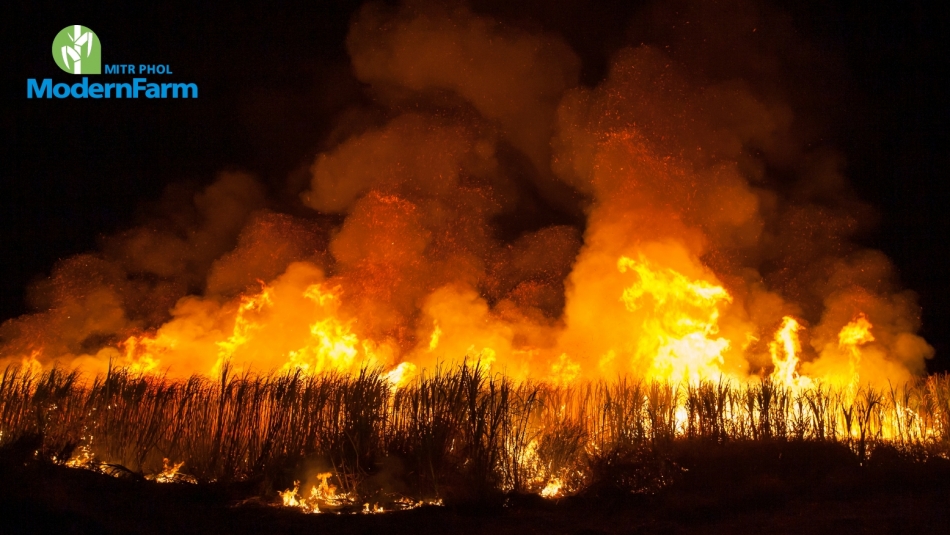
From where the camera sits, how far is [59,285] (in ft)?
59.0

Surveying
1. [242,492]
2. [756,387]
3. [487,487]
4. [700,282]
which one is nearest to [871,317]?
[700,282]

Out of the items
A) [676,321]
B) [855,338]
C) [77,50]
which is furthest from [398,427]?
[77,50]

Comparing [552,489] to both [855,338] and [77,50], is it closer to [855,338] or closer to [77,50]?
[855,338]

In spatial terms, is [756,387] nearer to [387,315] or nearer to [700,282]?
[700,282]

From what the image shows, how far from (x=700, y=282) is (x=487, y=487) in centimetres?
787

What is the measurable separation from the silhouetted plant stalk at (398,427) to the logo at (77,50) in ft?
35.4

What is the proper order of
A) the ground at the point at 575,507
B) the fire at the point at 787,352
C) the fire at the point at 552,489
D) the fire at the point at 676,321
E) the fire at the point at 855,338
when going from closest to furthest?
the ground at the point at 575,507, the fire at the point at 552,489, the fire at the point at 676,321, the fire at the point at 787,352, the fire at the point at 855,338

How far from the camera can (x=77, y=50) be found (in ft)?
55.3

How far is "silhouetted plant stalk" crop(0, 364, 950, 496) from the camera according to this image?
Result: 287 inches

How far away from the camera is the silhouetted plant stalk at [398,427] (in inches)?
287

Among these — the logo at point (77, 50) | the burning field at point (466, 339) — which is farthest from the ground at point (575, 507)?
the logo at point (77, 50)

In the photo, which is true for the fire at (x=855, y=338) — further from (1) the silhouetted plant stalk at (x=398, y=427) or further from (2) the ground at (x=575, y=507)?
(2) the ground at (x=575, y=507)

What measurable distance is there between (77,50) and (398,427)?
588 inches

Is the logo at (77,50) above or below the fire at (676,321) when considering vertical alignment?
above
